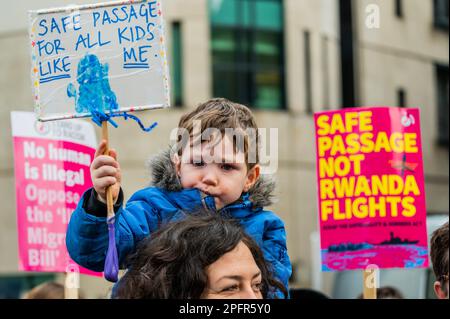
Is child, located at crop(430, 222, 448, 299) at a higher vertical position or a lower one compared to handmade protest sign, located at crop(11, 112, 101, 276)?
lower

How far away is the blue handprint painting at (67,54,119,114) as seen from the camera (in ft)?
11.4

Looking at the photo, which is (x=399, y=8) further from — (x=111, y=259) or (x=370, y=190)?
(x=111, y=259)

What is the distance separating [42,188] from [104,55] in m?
2.21

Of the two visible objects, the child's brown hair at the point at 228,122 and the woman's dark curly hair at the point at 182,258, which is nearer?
the woman's dark curly hair at the point at 182,258

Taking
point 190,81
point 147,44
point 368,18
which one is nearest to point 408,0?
point 190,81

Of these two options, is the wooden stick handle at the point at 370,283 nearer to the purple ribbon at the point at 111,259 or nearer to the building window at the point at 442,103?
the purple ribbon at the point at 111,259

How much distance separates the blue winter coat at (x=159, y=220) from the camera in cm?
323

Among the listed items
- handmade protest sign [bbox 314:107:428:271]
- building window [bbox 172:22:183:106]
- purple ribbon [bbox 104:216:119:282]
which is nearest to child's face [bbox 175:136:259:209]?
purple ribbon [bbox 104:216:119:282]

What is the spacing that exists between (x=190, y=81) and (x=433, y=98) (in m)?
4.19

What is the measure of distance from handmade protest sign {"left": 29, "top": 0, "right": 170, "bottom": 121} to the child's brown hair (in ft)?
0.37

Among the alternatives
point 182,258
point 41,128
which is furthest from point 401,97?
point 182,258

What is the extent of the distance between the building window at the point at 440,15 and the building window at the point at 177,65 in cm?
412

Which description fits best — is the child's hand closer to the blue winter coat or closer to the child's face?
the blue winter coat

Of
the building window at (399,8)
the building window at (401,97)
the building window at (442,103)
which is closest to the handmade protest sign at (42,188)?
the building window at (399,8)
